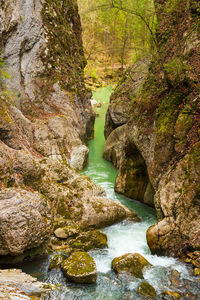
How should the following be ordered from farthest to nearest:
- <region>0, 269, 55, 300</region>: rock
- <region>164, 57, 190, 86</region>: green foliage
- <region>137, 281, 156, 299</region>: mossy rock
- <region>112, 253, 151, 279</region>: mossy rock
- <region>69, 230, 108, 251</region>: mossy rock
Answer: <region>164, 57, 190, 86</region>: green foliage < <region>69, 230, 108, 251</region>: mossy rock < <region>112, 253, 151, 279</region>: mossy rock < <region>137, 281, 156, 299</region>: mossy rock < <region>0, 269, 55, 300</region>: rock

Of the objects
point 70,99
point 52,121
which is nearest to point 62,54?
point 70,99

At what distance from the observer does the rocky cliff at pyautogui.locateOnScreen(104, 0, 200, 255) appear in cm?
716

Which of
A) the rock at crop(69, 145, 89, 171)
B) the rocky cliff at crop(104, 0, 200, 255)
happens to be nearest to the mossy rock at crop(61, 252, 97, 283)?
the rocky cliff at crop(104, 0, 200, 255)

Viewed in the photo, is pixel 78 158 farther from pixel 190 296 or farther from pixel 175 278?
pixel 190 296

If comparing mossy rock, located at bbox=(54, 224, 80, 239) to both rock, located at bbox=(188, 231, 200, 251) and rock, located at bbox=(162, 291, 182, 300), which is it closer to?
rock, located at bbox=(162, 291, 182, 300)

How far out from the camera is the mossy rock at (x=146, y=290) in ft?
18.5

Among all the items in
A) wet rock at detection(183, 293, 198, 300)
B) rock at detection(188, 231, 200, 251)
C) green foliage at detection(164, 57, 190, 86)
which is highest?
green foliage at detection(164, 57, 190, 86)

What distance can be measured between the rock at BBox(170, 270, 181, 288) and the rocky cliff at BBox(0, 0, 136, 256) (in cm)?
340

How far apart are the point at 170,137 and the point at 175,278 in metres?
4.50

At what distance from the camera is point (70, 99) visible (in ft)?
65.1

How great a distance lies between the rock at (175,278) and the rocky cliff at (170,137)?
842 millimetres

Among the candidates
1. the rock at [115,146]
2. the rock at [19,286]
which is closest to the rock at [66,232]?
the rock at [19,286]

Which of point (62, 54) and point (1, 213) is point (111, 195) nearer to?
point (1, 213)

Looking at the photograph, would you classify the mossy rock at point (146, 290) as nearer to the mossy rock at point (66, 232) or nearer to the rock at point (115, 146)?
the mossy rock at point (66, 232)
